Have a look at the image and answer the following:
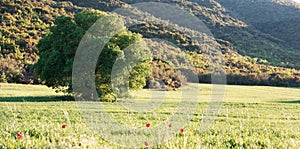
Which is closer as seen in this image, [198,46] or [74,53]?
[74,53]

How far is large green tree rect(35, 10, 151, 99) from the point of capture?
106 ft

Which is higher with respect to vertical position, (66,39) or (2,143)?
(66,39)

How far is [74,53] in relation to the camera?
3356cm

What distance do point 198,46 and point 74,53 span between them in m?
61.1

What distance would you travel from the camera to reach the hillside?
2542 inches

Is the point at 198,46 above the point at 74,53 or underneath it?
above

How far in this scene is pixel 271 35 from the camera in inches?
5576

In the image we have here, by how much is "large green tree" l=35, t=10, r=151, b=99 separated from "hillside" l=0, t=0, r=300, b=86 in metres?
8.37

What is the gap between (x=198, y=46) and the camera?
92.1 metres

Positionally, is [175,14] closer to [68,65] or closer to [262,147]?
[68,65]

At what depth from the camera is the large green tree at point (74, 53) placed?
32.2 m

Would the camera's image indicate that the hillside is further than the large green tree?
Yes

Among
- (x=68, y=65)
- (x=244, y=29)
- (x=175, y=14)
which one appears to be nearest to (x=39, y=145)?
(x=68, y=65)

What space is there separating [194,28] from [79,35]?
77.7 m
